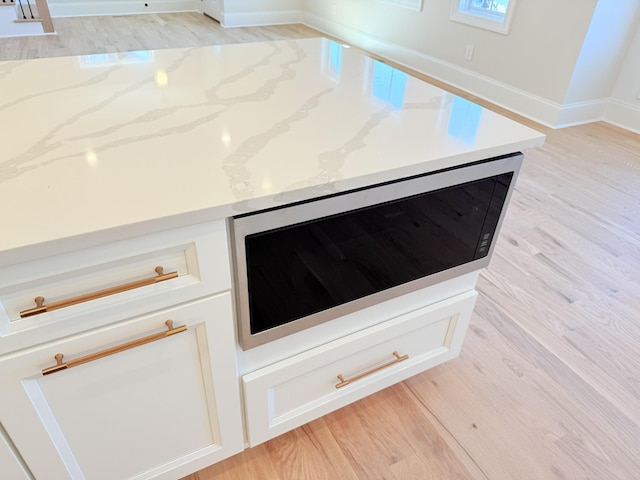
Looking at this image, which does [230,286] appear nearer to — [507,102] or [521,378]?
[521,378]

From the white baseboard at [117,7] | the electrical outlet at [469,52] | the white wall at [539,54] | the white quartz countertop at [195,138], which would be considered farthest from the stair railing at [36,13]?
the white quartz countertop at [195,138]

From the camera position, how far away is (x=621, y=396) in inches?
59.5

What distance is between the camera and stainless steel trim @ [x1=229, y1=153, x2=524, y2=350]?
2.72ft

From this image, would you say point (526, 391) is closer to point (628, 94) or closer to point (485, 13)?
point (628, 94)

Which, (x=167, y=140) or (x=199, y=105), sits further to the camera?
(x=199, y=105)

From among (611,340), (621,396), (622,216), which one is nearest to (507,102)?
Result: (622,216)

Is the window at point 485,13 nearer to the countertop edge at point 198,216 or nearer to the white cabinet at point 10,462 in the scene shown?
the countertop edge at point 198,216

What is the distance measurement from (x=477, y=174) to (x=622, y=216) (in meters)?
1.93

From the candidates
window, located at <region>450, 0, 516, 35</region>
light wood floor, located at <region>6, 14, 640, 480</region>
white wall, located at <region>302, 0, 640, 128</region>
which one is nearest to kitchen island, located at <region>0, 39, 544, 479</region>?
light wood floor, located at <region>6, 14, 640, 480</region>

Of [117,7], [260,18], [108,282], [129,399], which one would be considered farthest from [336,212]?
[117,7]

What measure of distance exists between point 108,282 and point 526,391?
137 cm

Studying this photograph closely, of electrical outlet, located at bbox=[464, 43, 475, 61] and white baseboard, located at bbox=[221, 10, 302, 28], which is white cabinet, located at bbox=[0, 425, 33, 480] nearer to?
electrical outlet, located at bbox=[464, 43, 475, 61]

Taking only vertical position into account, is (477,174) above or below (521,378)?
above

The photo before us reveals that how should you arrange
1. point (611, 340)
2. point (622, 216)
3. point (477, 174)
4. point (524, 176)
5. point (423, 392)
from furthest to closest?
point (524, 176) < point (622, 216) < point (611, 340) < point (423, 392) < point (477, 174)
